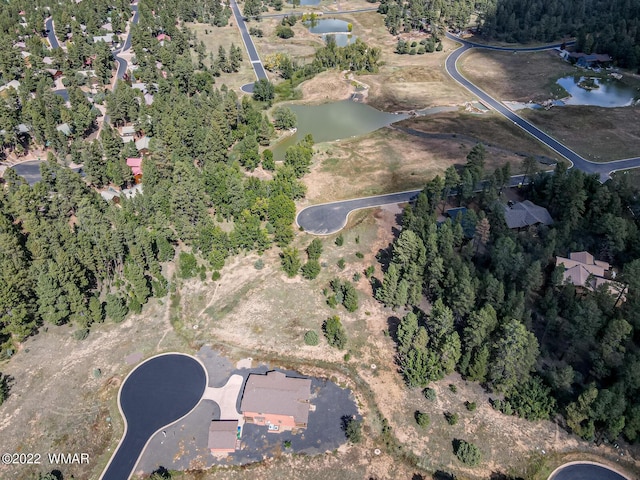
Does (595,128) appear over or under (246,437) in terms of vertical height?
over

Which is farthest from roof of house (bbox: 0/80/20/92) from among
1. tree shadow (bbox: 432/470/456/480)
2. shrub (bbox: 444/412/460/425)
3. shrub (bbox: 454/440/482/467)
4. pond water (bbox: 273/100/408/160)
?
shrub (bbox: 454/440/482/467)

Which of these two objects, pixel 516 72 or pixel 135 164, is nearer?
pixel 135 164

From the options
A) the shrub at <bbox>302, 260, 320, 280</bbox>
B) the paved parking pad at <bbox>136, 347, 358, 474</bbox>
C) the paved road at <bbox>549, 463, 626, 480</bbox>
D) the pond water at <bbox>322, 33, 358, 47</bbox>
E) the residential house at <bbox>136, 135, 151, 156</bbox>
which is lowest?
the paved road at <bbox>549, 463, 626, 480</bbox>

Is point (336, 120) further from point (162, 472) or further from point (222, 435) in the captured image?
point (162, 472)

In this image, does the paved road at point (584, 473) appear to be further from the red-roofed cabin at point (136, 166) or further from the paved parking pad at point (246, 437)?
the red-roofed cabin at point (136, 166)

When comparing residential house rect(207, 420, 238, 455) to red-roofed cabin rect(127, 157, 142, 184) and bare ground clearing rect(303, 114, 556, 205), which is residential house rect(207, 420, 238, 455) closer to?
bare ground clearing rect(303, 114, 556, 205)

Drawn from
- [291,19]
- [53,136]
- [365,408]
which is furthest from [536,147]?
[291,19]

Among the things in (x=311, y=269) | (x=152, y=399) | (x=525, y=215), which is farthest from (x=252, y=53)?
(x=152, y=399)
